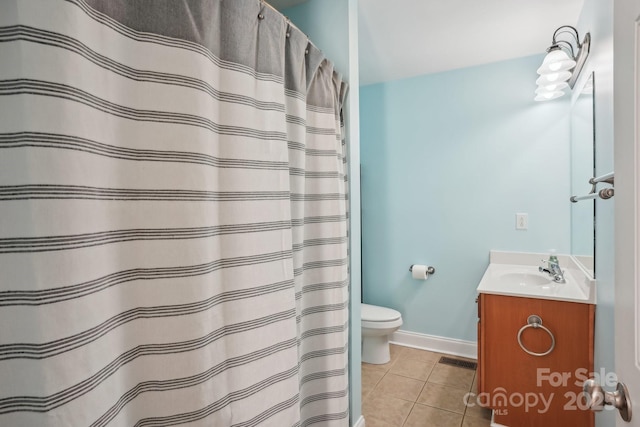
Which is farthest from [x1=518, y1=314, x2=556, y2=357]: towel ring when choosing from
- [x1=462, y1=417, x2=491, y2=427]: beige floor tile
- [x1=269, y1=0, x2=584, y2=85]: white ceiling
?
[x1=269, y1=0, x2=584, y2=85]: white ceiling

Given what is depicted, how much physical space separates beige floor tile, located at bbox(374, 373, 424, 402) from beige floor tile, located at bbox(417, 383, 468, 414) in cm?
5

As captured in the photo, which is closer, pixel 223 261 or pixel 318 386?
pixel 223 261

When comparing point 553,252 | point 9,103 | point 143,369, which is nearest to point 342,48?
point 9,103

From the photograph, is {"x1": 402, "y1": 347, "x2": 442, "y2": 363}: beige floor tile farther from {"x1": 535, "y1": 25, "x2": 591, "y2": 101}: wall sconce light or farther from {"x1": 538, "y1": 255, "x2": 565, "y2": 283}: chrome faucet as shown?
{"x1": 535, "y1": 25, "x2": 591, "y2": 101}: wall sconce light

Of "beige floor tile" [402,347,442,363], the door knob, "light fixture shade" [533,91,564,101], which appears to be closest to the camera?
the door knob

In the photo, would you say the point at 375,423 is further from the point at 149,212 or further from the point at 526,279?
the point at 149,212

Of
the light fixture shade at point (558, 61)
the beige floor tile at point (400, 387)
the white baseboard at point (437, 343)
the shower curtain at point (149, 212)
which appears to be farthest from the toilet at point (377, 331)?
the light fixture shade at point (558, 61)

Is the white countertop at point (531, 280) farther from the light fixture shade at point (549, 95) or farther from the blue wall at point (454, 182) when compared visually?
the light fixture shade at point (549, 95)

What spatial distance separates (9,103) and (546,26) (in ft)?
8.98

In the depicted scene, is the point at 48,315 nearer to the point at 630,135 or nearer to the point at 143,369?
the point at 143,369

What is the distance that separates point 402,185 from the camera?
3.01 m

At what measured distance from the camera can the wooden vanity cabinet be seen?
1.66m

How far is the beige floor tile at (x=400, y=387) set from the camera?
2.23 m

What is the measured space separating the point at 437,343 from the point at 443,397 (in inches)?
28.5
